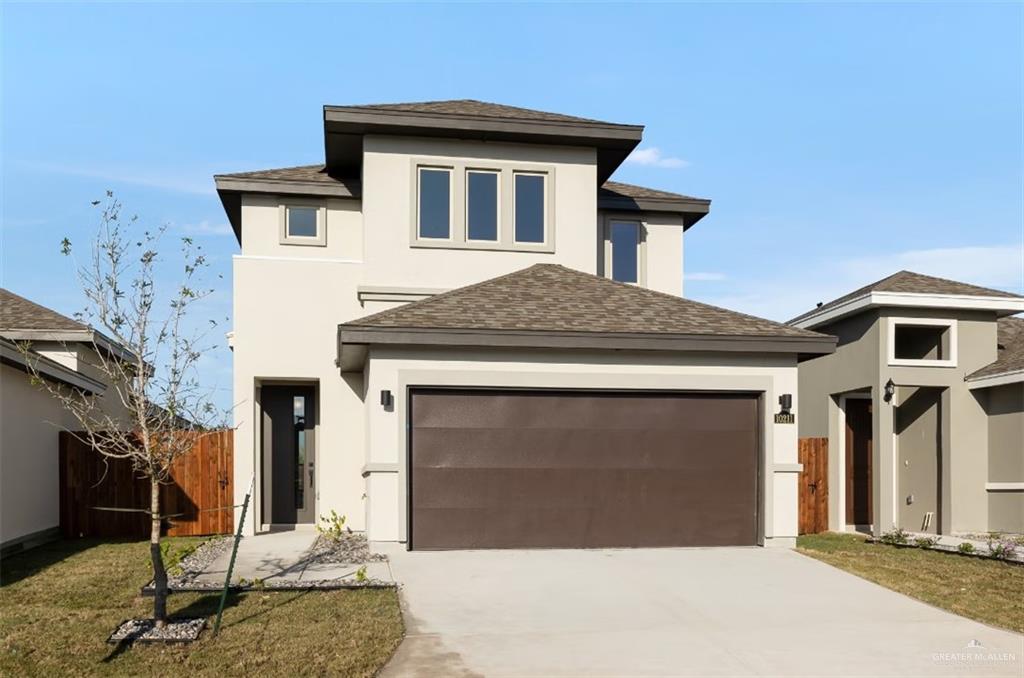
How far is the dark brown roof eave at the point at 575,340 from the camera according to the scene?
41.6ft

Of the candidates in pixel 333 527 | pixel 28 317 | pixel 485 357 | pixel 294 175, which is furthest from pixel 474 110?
pixel 28 317

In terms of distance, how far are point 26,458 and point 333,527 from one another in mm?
4892

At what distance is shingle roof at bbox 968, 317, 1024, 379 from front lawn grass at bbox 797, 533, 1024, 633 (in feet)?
13.3

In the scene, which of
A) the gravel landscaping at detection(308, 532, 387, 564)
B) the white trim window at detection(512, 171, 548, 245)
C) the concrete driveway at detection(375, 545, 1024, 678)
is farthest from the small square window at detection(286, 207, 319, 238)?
the concrete driveway at detection(375, 545, 1024, 678)

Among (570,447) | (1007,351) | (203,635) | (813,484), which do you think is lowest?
(203,635)

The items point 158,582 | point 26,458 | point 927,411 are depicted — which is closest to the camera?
point 158,582

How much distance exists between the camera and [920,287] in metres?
17.0

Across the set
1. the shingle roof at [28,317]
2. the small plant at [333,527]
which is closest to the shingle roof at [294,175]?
the shingle roof at [28,317]

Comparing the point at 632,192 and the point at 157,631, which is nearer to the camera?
the point at 157,631

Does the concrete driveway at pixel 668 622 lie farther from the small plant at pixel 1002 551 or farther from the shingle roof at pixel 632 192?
the shingle roof at pixel 632 192

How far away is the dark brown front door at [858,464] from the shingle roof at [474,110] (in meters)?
7.80

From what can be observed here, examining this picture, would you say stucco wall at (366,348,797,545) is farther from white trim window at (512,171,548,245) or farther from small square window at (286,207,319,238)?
small square window at (286,207,319,238)

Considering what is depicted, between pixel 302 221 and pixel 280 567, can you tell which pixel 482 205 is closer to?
pixel 302 221

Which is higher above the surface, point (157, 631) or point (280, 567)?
point (157, 631)
